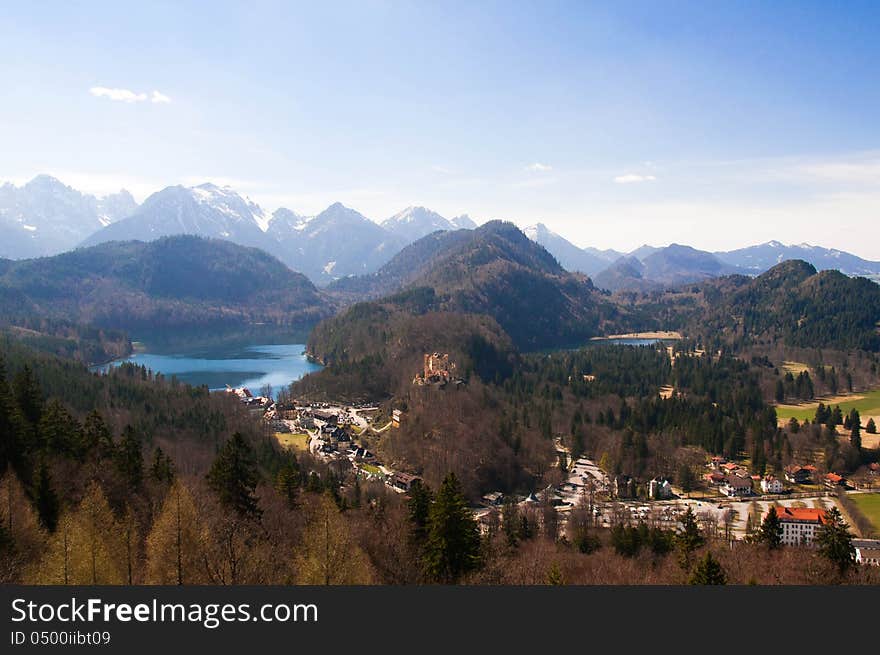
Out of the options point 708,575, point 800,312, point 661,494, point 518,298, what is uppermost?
point 518,298

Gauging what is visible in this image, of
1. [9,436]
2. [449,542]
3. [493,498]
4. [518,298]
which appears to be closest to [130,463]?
[9,436]

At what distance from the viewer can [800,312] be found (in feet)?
429

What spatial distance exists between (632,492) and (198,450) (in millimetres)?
27765

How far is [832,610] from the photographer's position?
7.70 metres

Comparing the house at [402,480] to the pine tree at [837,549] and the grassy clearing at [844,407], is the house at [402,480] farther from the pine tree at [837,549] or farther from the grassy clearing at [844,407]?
the grassy clearing at [844,407]

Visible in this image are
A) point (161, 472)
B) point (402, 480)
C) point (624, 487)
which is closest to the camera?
point (161, 472)

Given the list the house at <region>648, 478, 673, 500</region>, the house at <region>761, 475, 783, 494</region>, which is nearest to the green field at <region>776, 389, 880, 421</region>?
the house at <region>761, 475, 783, 494</region>

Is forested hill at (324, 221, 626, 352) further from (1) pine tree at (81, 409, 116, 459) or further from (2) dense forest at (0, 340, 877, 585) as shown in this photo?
(2) dense forest at (0, 340, 877, 585)

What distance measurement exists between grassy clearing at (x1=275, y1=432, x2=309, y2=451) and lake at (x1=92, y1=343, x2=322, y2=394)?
2769 cm

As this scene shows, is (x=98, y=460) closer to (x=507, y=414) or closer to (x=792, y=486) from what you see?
(x=507, y=414)

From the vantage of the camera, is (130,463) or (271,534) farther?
(130,463)

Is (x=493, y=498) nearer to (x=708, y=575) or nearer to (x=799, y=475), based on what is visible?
(x=799, y=475)

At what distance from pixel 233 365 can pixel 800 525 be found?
8996 cm

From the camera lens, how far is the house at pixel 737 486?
129 ft
